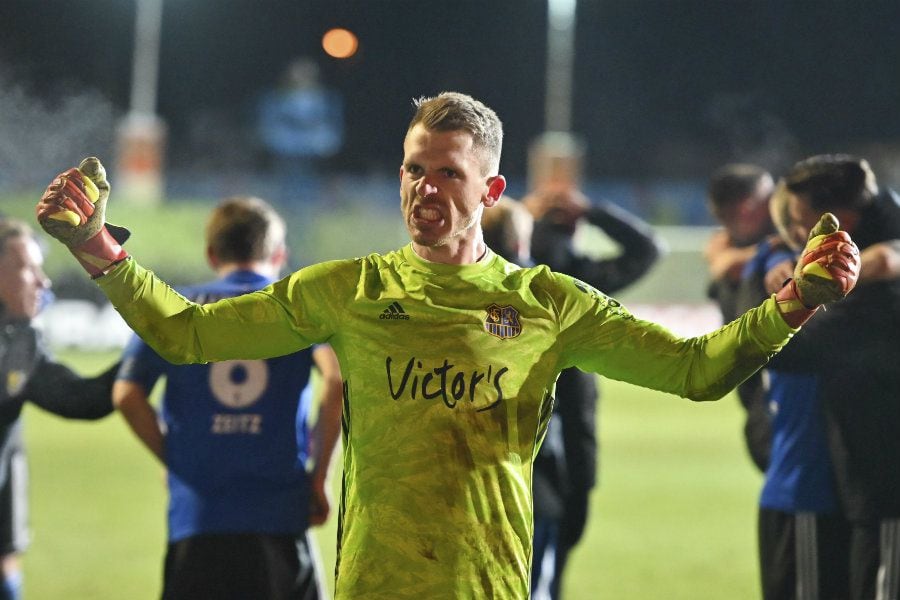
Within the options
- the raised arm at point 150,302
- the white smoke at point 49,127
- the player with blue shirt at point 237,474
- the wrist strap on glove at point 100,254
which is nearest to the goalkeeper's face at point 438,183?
the raised arm at point 150,302

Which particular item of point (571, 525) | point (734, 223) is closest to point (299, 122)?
point (734, 223)

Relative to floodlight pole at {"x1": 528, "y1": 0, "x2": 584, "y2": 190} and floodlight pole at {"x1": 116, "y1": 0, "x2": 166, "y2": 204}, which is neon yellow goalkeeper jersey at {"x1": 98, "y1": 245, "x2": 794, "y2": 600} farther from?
floodlight pole at {"x1": 116, "y1": 0, "x2": 166, "y2": 204}

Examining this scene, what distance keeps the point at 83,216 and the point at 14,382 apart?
8.01ft

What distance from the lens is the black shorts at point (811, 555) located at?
4582mm

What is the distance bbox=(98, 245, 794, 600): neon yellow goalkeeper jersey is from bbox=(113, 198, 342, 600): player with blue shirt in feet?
4.49

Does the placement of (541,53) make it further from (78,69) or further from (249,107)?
(78,69)

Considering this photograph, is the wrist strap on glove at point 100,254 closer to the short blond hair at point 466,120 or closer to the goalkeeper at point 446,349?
the goalkeeper at point 446,349

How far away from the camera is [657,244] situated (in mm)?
6590

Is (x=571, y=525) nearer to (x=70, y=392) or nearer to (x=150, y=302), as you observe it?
(x=70, y=392)

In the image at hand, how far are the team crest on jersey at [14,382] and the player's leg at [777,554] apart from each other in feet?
9.38

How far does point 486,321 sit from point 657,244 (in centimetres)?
355

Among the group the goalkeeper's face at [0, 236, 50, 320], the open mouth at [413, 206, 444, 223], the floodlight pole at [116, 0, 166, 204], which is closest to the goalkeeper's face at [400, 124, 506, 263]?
the open mouth at [413, 206, 444, 223]

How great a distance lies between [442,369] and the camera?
3141 millimetres

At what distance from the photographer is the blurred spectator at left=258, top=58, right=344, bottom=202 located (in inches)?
1631
